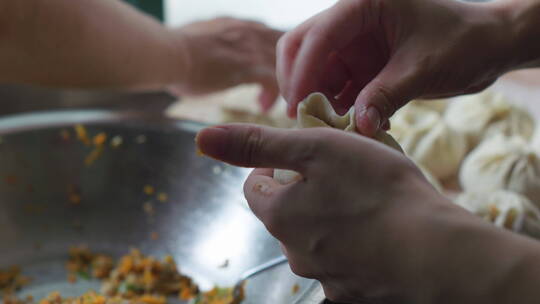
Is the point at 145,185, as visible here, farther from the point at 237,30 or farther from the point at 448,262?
the point at 448,262

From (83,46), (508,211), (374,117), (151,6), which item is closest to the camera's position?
(374,117)

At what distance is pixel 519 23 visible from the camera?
29.6 inches

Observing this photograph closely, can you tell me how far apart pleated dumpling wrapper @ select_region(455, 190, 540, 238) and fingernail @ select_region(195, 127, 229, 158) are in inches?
27.1

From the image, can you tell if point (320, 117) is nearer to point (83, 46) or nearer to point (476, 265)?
point (476, 265)

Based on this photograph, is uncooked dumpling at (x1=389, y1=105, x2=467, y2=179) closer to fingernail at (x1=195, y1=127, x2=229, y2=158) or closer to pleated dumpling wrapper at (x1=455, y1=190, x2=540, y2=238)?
pleated dumpling wrapper at (x1=455, y1=190, x2=540, y2=238)

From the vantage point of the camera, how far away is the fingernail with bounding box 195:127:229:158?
0.44 m

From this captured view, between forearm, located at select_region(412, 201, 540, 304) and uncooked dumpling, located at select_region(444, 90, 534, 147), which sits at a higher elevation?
forearm, located at select_region(412, 201, 540, 304)

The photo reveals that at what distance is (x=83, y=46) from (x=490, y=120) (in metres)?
1.06

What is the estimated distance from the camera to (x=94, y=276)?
103 cm

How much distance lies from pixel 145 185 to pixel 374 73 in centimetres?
58

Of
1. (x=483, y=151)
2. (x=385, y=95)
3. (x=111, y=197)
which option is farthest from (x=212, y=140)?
(x=483, y=151)

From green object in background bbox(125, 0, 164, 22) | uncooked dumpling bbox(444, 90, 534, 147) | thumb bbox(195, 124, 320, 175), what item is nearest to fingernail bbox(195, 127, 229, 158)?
thumb bbox(195, 124, 320, 175)

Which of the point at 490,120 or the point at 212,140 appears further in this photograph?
the point at 490,120

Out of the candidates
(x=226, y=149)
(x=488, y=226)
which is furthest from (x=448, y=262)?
(x=226, y=149)
